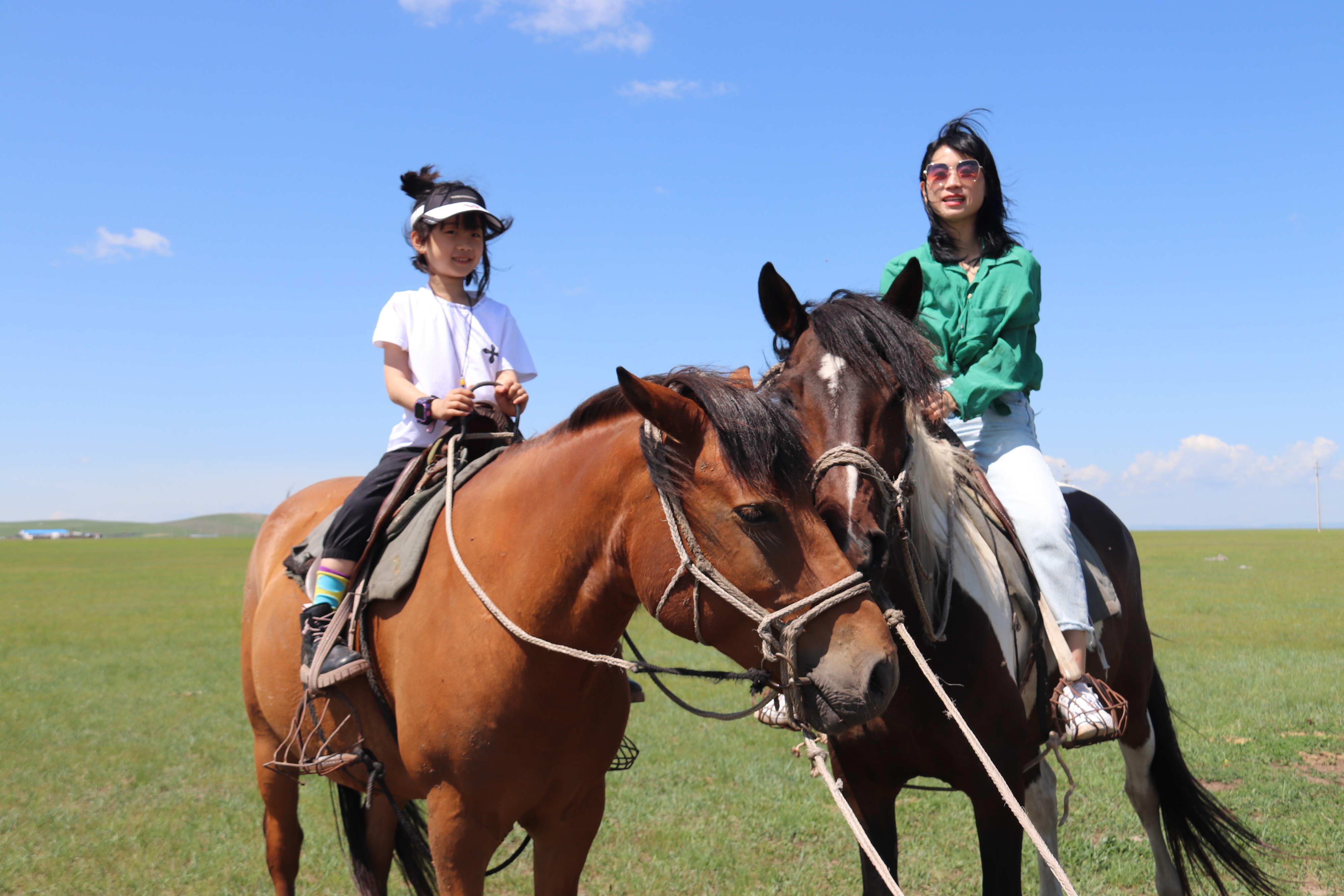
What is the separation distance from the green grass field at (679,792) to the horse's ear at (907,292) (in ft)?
4.34

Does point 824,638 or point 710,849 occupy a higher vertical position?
point 824,638

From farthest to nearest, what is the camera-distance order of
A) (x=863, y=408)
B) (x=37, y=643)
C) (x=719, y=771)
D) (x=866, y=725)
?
(x=37, y=643)
(x=719, y=771)
(x=866, y=725)
(x=863, y=408)

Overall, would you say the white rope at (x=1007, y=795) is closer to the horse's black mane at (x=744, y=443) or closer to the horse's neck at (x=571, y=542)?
the horse's black mane at (x=744, y=443)

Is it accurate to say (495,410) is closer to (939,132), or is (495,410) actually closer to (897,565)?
(897,565)

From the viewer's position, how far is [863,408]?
2.73m

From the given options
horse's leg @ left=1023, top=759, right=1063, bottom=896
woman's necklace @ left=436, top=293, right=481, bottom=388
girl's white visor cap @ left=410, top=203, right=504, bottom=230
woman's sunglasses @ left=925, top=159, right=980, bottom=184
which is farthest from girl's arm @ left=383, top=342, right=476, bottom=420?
horse's leg @ left=1023, top=759, right=1063, bottom=896

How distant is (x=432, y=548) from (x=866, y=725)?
1.64m

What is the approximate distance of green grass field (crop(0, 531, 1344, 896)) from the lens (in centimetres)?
529

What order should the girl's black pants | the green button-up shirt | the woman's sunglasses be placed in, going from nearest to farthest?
the girl's black pants
the green button-up shirt
the woman's sunglasses

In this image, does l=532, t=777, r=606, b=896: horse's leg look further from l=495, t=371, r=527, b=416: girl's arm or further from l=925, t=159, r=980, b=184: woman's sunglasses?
l=925, t=159, r=980, b=184: woman's sunglasses

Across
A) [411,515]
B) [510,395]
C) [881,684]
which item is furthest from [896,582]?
[411,515]

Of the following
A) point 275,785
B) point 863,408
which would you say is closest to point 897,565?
point 863,408

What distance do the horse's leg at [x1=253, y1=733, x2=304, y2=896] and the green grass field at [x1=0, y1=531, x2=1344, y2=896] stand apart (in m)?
1.21

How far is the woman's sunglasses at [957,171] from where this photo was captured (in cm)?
393
